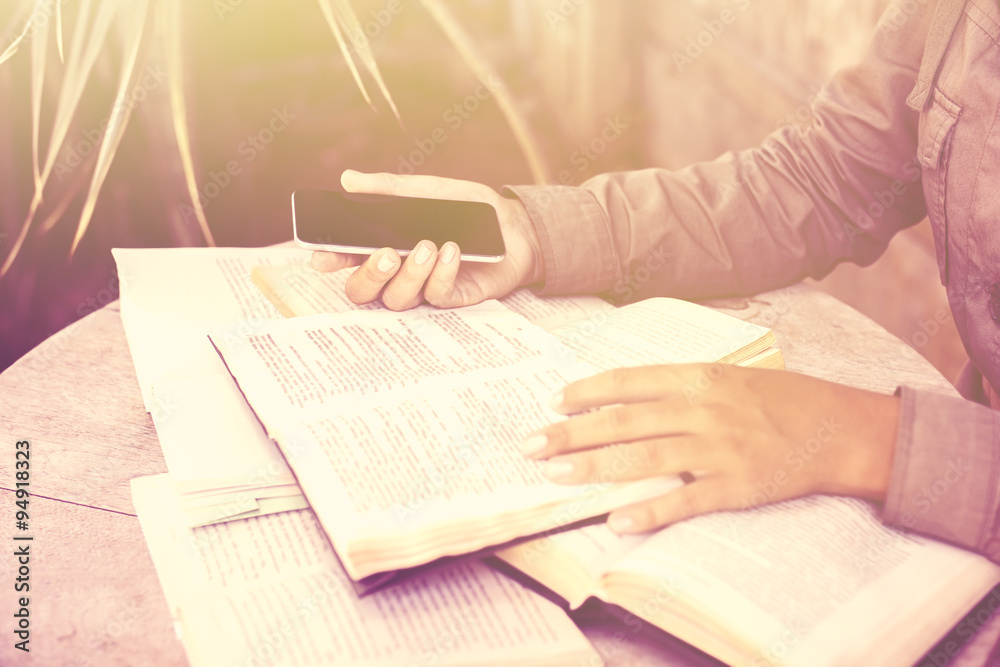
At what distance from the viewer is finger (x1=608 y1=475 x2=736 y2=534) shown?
1.57ft

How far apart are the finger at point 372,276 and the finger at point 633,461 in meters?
0.28

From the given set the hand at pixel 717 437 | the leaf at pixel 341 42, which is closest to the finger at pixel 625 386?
the hand at pixel 717 437

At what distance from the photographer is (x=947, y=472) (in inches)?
20.4

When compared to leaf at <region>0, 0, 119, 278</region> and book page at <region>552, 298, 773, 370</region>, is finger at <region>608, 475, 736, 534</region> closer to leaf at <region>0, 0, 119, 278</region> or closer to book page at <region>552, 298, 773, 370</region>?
book page at <region>552, 298, 773, 370</region>

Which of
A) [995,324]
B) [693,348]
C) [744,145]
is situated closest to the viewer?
[693,348]

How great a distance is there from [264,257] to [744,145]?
138 centimetres

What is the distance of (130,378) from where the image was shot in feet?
2.44

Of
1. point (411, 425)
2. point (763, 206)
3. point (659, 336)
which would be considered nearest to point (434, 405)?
point (411, 425)

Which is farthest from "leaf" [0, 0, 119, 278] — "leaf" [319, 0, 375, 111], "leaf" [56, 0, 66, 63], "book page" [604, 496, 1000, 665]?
"book page" [604, 496, 1000, 665]

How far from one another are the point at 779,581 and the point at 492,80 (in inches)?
63.5

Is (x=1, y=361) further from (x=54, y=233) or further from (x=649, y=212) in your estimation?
(x=649, y=212)

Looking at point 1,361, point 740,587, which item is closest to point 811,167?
point 740,587

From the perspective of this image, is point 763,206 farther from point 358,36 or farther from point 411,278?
point 358,36

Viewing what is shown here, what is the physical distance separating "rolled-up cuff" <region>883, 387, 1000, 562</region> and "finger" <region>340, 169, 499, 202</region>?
20.0 inches
